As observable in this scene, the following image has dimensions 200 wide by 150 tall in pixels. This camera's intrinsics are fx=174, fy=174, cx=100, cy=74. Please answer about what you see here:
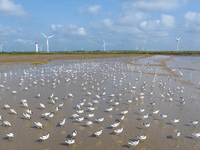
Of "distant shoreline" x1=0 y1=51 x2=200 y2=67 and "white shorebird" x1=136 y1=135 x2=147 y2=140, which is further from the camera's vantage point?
"distant shoreline" x1=0 y1=51 x2=200 y2=67

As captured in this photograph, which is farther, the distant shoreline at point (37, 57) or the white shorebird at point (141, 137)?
the distant shoreline at point (37, 57)

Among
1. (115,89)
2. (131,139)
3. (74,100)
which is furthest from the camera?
(115,89)

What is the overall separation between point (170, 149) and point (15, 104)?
38.1ft

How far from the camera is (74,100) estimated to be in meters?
15.3

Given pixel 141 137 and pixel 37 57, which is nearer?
pixel 141 137

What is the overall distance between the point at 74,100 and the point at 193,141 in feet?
31.1

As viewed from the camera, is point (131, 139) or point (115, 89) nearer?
point (131, 139)

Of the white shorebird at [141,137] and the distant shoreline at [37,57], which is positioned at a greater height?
the distant shoreline at [37,57]

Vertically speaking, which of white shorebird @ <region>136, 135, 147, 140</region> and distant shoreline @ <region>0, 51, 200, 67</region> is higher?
distant shoreline @ <region>0, 51, 200, 67</region>

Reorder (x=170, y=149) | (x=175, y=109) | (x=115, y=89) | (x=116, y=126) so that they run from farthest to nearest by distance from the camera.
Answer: (x=115, y=89)
(x=175, y=109)
(x=116, y=126)
(x=170, y=149)

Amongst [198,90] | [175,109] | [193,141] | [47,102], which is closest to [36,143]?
[47,102]

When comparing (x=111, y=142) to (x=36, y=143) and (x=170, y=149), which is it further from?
(x=36, y=143)

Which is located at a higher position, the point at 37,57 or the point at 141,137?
the point at 37,57

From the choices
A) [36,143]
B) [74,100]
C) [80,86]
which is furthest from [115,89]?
[36,143]
